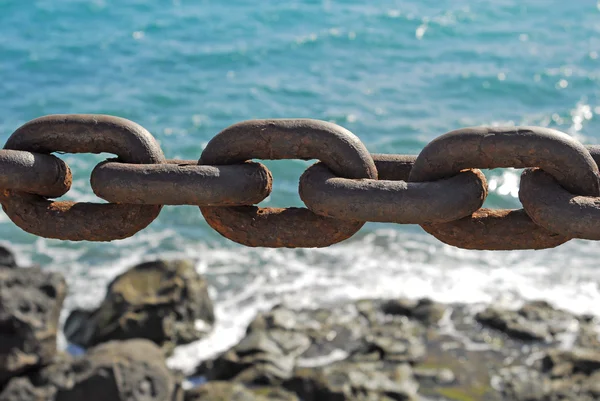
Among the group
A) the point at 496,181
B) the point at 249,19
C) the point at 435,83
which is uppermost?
the point at 249,19

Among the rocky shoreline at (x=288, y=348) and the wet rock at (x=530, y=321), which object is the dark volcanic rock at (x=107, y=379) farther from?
the wet rock at (x=530, y=321)

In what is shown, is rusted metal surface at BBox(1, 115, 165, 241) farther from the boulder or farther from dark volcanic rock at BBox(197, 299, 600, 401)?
the boulder

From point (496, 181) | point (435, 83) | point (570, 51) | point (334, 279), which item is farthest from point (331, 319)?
point (570, 51)

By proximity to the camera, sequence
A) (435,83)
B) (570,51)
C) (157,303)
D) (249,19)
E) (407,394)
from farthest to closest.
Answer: (249,19) → (570,51) → (435,83) → (157,303) → (407,394)

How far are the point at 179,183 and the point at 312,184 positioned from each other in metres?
0.31

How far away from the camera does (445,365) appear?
807 centimetres

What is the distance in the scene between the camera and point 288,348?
27.5 feet

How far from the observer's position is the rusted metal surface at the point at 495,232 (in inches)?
78.8

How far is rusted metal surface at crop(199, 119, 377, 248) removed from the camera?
6.52ft

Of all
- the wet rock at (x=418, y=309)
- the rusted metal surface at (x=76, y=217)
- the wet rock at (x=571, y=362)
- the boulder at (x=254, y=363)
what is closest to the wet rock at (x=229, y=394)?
the boulder at (x=254, y=363)

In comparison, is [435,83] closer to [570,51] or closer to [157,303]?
[570,51]

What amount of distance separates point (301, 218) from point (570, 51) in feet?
64.0

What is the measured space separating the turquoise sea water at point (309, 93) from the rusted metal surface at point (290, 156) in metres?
6.93

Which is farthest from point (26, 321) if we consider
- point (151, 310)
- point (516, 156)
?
point (516, 156)
